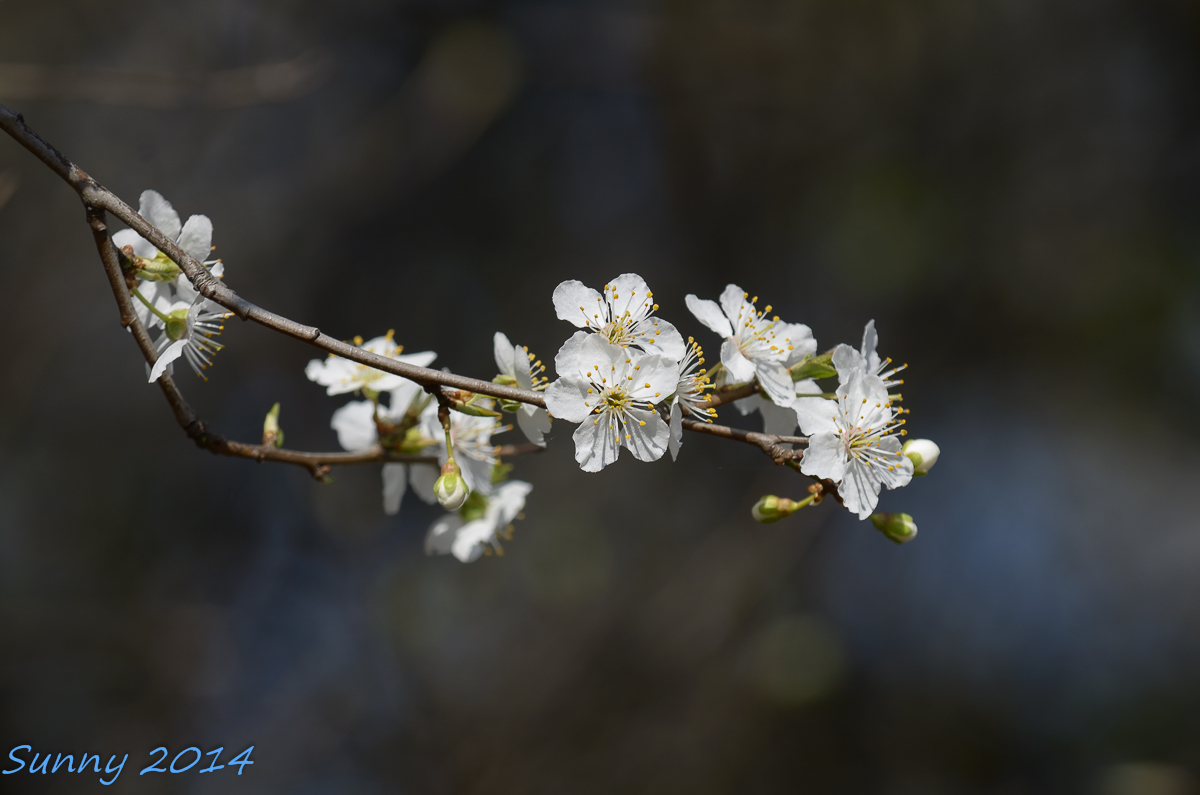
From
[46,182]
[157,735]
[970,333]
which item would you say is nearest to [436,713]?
[157,735]

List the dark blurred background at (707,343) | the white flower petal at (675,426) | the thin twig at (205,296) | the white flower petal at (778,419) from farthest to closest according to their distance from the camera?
the dark blurred background at (707,343) < the white flower petal at (778,419) < the white flower petal at (675,426) < the thin twig at (205,296)

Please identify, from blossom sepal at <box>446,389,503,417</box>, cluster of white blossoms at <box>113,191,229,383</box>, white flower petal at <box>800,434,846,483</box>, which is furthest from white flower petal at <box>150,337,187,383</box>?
white flower petal at <box>800,434,846,483</box>

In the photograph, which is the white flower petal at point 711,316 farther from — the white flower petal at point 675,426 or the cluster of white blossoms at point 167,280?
the cluster of white blossoms at point 167,280

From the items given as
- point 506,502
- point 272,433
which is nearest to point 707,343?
point 506,502

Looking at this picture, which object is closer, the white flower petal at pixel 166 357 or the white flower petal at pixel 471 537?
the white flower petal at pixel 166 357

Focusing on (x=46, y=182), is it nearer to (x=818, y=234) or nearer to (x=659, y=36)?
(x=659, y=36)

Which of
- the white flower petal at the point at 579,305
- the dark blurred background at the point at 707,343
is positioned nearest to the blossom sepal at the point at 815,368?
the white flower petal at the point at 579,305

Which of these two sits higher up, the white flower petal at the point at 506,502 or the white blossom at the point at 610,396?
the white flower petal at the point at 506,502

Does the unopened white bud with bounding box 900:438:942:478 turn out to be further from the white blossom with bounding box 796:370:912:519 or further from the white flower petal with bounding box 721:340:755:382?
the white flower petal with bounding box 721:340:755:382
